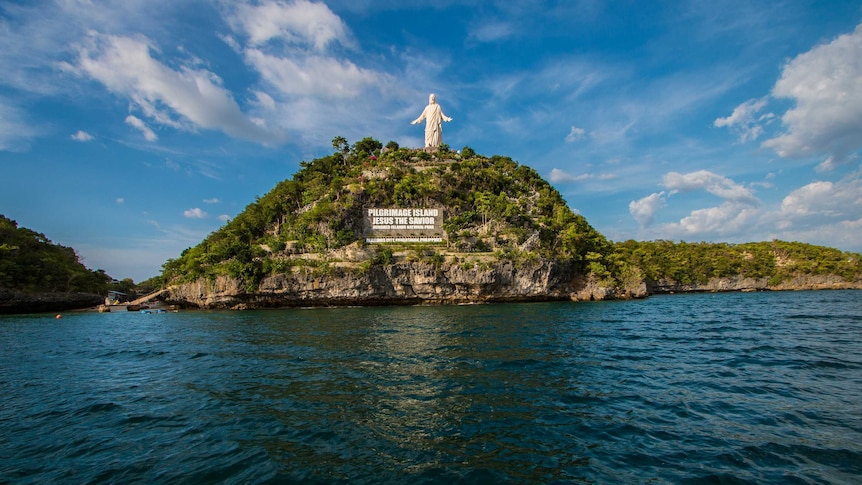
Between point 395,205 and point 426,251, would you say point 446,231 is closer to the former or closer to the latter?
point 426,251

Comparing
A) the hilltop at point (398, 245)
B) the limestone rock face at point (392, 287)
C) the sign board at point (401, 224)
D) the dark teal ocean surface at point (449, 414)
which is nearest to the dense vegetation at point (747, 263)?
the hilltop at point (398, 245)

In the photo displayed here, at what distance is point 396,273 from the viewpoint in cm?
5591

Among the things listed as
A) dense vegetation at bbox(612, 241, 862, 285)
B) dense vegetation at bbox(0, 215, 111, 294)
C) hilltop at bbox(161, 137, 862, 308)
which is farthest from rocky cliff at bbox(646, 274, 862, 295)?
dense vegetation at bbox(0, 215, 111, 294)

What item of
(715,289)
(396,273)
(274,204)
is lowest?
(715,289)

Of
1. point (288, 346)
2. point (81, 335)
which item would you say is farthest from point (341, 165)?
point (288, 346)

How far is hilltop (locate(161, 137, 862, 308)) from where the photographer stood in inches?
2188

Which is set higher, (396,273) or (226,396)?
(396,273)

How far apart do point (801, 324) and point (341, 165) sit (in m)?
83.1

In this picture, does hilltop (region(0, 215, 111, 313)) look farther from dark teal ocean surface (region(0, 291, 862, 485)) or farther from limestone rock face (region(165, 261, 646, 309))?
dark teal ocean surface (region(0, 291, 862, 485))

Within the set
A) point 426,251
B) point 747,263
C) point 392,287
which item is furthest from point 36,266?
point 747,263

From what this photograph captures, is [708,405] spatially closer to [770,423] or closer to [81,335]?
[770,423]

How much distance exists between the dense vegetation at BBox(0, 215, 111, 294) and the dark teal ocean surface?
201 ft

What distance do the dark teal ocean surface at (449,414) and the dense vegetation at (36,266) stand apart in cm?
6134

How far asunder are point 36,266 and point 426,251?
65.6 m
